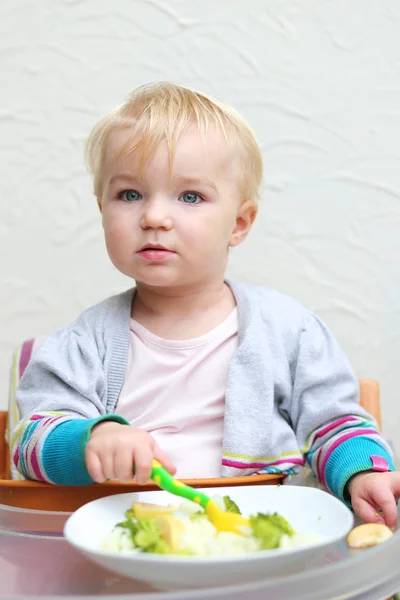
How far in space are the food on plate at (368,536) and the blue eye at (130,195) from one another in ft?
1.36

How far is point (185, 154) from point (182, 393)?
258 mm

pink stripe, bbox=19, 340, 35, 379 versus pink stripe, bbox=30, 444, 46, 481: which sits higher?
pink stripe, bbox=30, 444, 46, 481

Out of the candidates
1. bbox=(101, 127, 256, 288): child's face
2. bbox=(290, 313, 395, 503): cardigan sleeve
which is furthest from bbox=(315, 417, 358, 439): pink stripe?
bbox=(101, 127, 256, 288): child's face

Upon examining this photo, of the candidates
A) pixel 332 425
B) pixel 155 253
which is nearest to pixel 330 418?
pixel 332 425

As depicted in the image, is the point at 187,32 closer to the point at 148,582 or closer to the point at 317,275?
the point at 317,275

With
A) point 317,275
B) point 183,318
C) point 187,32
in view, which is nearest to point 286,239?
point 317,275

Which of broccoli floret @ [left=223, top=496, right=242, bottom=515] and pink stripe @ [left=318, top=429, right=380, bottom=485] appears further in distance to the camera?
pink stripe @ [left=318, top=429, right=380, bottom=485]


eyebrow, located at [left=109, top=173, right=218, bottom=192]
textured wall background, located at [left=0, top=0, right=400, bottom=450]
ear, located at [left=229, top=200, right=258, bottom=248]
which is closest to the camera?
eyebrow, located at [left=109, top=173, right=218, bottom=192]

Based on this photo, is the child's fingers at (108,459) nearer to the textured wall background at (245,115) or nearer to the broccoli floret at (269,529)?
the broccoli floret at (269,529)

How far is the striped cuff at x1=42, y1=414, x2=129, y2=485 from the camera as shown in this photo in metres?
0.68

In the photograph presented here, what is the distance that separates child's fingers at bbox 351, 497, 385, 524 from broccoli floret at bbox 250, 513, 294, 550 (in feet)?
0.44

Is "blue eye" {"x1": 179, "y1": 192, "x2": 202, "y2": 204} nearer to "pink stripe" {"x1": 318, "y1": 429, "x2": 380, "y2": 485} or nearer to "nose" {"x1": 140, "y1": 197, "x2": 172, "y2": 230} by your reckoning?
"nose" {"x1": 140, "y1": 197, "x2": 172, "y2": 230}

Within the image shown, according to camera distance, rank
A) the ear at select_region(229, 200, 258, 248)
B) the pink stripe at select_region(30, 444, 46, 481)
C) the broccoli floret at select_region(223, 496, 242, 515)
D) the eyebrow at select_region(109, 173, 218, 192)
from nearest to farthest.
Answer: the broccoli floret at select_region(223, 496, 242, 515), the pink stripe at select_region(30, 444, 46, 481), the eyebrow at select_region(109, 173, 218, 192), the ear at select_region(229, 200, 258, 248)

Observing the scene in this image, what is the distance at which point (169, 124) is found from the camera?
2.69 ft
